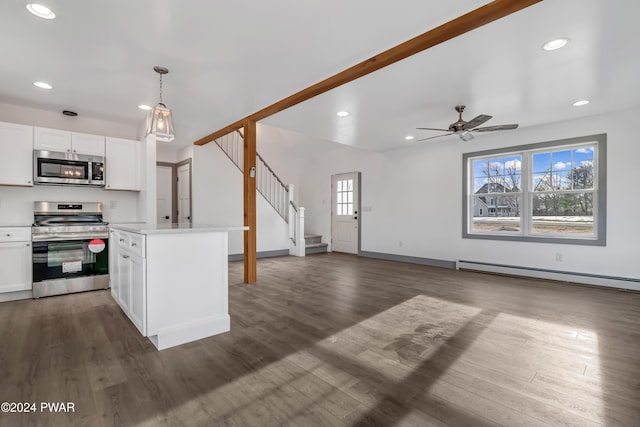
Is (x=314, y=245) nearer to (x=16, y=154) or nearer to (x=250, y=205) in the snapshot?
(x=250, y=205)

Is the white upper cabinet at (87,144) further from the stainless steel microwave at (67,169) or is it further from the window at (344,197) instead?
the window at (344,197)

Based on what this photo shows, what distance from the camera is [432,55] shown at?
2781mm

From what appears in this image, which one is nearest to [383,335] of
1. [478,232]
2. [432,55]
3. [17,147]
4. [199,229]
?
[199,229]

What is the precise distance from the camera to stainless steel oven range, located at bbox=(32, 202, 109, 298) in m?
3.83

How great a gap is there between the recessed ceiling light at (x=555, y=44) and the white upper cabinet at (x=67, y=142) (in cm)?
562

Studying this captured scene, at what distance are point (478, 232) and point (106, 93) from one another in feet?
21.2

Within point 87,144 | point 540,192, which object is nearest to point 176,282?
point 87,144

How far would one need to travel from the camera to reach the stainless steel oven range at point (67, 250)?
3.83 meters

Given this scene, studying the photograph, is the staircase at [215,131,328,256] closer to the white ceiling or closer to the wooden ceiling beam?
the white ceiling

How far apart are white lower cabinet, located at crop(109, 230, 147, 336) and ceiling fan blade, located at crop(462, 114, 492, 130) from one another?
13.0ft

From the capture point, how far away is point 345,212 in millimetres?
8141

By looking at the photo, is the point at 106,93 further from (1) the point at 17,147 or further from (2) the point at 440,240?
(2) the point at 440,240

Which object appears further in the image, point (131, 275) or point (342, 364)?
point (131, 275)

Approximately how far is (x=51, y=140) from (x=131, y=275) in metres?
2.85
